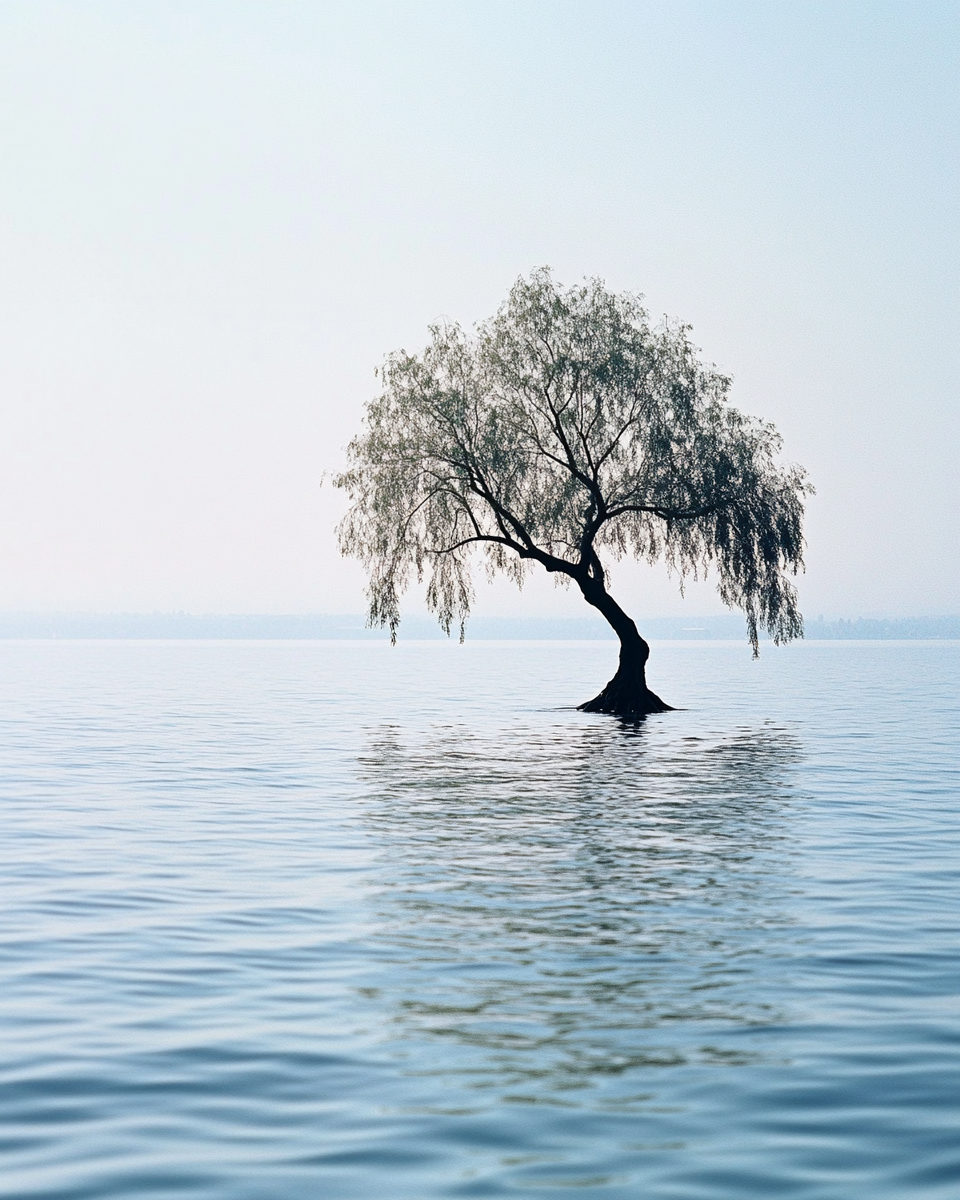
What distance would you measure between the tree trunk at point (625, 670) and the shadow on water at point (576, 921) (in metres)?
18.7

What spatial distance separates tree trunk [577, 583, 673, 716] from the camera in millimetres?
45688

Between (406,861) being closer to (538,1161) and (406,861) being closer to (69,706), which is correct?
(538,1161)

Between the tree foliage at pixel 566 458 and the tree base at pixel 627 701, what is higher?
the tree foliage at pixel 566 458

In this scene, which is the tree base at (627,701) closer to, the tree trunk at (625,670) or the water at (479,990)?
the tree trunk at (625,670)

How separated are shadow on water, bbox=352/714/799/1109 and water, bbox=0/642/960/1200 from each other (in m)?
0.05

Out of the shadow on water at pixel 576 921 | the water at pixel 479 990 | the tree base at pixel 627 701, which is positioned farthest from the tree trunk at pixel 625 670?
the water at pixel 479 990

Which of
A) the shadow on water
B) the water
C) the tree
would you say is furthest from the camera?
the tree

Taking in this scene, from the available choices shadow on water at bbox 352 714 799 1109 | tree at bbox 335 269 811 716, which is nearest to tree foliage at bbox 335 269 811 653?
tree at bbox 335 269 811 716

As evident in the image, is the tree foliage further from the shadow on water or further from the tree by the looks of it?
the shadow on water

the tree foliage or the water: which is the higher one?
the tree foliage

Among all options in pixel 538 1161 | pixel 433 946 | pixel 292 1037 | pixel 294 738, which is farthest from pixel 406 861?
pixel 294 738

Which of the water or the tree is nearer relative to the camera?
the water

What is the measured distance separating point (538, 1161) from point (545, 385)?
39.0 metres

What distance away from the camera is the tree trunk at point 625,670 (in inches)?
1799
